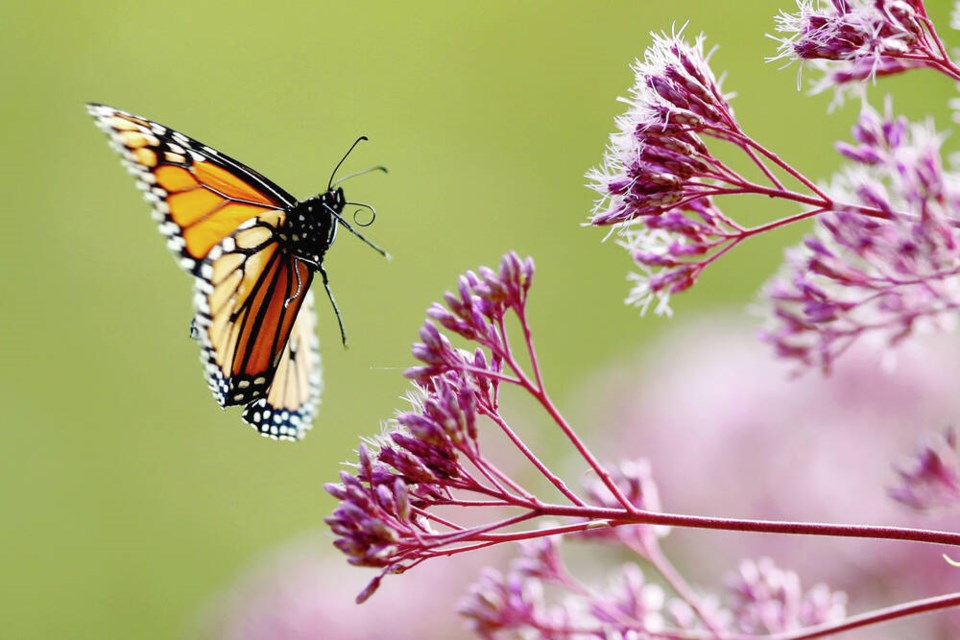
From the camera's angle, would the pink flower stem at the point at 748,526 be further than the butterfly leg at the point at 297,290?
No

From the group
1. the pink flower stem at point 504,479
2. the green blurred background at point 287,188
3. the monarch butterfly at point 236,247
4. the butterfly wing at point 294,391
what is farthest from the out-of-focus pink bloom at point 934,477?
the green blurred background at point 287,188

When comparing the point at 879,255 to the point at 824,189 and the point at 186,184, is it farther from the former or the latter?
the point at 186,184

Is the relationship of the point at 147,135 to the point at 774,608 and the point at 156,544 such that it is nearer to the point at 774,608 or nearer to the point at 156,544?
the point at 774,608

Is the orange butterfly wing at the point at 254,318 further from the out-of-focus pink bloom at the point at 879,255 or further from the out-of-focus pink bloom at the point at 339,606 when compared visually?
the out-of-focus pink bloom at the point at 879,255

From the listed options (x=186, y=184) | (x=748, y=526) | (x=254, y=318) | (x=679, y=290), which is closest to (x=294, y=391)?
(x=254, y=318)

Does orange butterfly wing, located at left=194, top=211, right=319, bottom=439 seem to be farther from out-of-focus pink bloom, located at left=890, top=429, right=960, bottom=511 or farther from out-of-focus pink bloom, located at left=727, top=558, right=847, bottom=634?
out-of-focus pink bloom, located at left=890, top=429, right=960, bottom=511

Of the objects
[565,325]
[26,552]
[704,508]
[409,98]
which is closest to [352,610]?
[704,508]

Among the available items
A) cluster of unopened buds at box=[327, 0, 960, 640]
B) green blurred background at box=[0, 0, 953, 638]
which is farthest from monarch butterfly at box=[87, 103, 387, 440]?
green blurred background at box=[0, 0, 953, 638]
